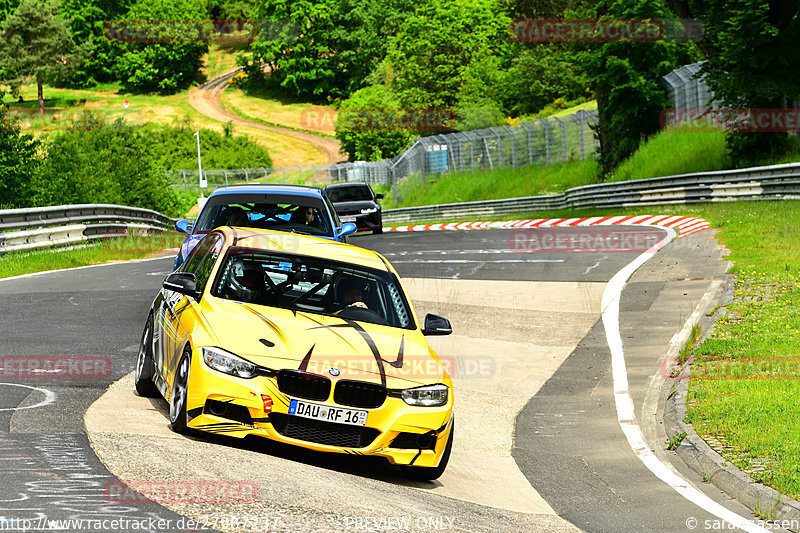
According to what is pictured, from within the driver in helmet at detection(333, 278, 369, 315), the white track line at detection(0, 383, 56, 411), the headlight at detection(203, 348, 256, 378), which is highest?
the driver in helmet at detection(333, 278, 369, 315)

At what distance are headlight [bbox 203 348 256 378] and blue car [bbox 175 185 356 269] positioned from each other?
18.2 feet

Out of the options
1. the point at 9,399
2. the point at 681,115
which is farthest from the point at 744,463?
the point at 681,115

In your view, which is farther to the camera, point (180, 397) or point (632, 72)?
point (632, 72)

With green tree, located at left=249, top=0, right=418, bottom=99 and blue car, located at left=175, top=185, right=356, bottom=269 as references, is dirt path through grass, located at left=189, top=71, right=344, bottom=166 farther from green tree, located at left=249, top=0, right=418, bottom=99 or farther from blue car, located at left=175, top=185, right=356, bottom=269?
blue car, located at left=175, top=185, right=356, bottom=269

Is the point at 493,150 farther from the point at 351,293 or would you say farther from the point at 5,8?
the point at 5,8

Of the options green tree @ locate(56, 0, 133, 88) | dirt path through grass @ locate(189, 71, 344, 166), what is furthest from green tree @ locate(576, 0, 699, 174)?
green tree @ locate(56, 0, 133, 88)

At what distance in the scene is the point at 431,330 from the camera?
342 inches

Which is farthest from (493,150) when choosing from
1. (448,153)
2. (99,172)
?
(99,172)

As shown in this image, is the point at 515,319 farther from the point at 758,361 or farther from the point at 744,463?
the point at 744,463

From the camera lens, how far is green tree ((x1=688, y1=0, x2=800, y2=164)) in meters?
31.6

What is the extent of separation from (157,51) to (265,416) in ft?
433

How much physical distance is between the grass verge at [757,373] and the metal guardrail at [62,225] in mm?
14376

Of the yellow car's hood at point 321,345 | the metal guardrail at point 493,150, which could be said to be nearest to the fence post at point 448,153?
the metal guardrail at point 493,150

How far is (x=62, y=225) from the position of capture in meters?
25.2
